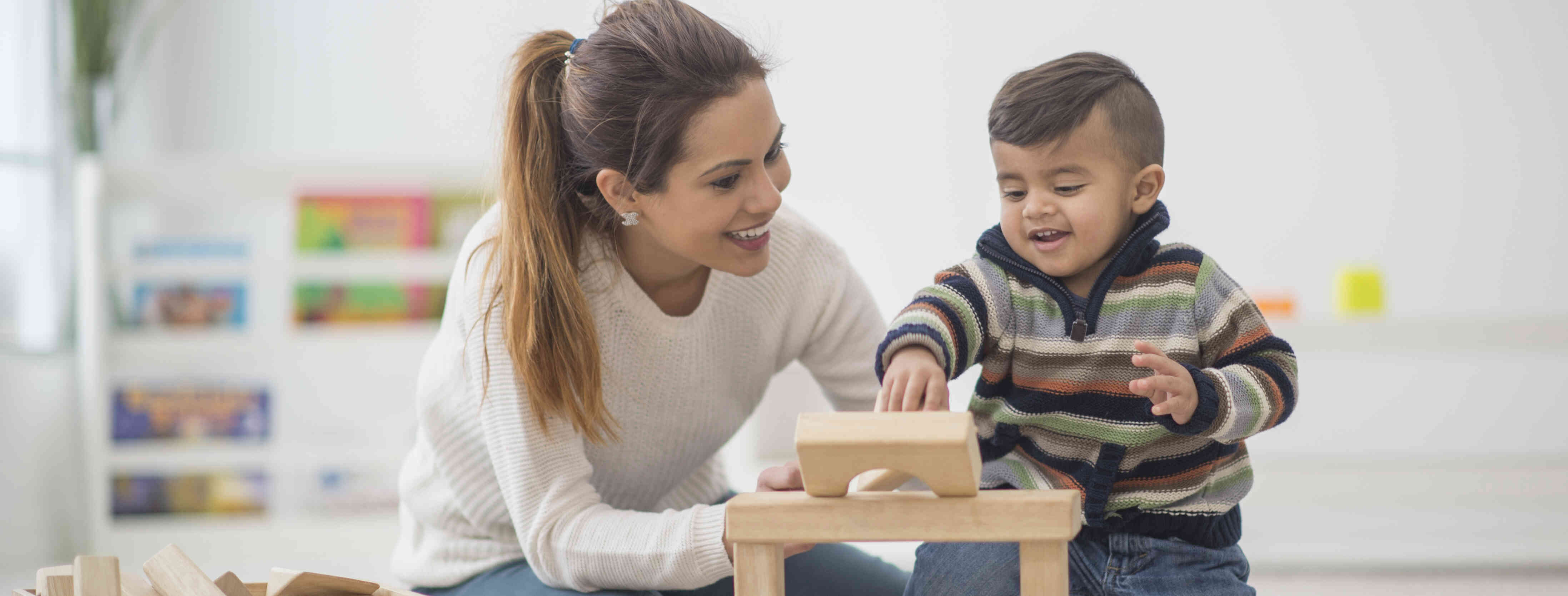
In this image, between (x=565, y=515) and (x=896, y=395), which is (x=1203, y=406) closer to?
(x=896, y=395)

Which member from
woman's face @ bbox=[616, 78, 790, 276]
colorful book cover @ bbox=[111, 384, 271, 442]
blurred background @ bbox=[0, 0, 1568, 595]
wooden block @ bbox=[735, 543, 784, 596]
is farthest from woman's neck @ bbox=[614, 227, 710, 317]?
colorful book cover @ bbox=[111, 384, 271, 442]

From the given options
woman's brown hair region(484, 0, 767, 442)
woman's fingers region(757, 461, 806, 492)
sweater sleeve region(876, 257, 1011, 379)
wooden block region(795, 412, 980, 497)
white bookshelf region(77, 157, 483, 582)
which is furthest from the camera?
white bookshelf region(77, 157, 483, 582)

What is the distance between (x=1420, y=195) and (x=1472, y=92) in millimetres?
324

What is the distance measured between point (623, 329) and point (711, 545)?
0.33 metres

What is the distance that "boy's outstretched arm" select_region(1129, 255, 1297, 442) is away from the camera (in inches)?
35.0

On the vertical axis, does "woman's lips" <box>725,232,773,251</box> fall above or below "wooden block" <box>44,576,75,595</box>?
above

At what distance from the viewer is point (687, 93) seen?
118 cm

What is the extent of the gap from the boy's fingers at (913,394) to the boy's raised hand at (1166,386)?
0.16 meters

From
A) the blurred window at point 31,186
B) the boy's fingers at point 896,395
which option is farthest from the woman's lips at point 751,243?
the blurred window at point 31,186

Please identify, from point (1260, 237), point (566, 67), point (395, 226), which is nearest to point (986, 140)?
point (1260, 237)

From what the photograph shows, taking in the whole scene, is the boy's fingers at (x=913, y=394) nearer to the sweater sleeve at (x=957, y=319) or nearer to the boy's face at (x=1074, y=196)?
the sweater sleeve at (x=957, y=319)

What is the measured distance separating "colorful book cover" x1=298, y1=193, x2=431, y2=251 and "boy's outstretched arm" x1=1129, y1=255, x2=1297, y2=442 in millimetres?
2356

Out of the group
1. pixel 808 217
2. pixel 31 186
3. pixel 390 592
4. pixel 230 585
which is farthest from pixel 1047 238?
pixel 31 186

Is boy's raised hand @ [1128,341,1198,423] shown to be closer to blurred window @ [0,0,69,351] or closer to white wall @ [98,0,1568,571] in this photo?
white wall @ [98,0,1568,571]
